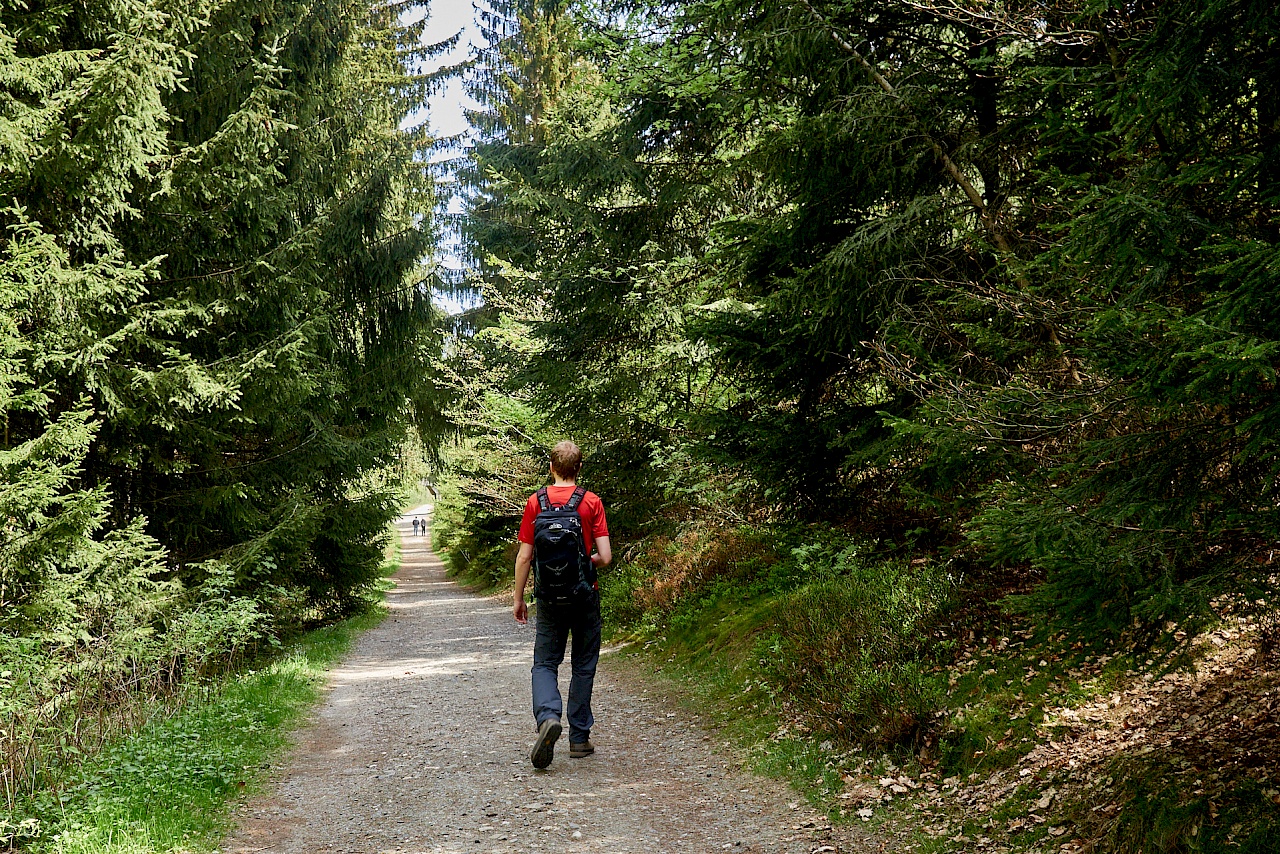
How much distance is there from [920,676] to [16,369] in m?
8.26

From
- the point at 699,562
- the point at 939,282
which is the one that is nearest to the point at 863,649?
the point at 939,282

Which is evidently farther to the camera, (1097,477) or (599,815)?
(599,815)

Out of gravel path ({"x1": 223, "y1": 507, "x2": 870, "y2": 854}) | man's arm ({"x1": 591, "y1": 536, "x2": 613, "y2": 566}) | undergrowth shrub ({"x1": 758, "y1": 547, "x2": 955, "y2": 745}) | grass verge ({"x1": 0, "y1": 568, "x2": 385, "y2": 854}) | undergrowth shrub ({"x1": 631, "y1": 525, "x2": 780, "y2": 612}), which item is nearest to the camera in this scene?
grass verge ({"x1": 0, "y1": 568, "x2": 385, "y2": 854})

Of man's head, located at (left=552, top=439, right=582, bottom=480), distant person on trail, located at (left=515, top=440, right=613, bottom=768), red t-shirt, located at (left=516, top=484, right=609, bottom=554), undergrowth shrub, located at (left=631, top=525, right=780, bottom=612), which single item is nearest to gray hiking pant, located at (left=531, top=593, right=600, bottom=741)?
distant person on trail, located at (left=515, top=440, right=613, bottom=768)

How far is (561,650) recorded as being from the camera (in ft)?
20.0

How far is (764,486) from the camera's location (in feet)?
26.5

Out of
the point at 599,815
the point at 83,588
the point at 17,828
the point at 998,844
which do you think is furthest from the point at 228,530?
the point at 998,844

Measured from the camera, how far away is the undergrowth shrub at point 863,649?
211 inches

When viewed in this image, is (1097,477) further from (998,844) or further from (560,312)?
(560,312)

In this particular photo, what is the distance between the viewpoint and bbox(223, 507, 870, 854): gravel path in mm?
4742

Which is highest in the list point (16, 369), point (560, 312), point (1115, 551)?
point (560, 312)

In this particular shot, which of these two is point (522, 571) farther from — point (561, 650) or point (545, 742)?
point (545, 742)

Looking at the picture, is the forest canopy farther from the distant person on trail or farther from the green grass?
the green grass

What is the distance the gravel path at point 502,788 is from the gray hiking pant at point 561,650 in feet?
1.59
